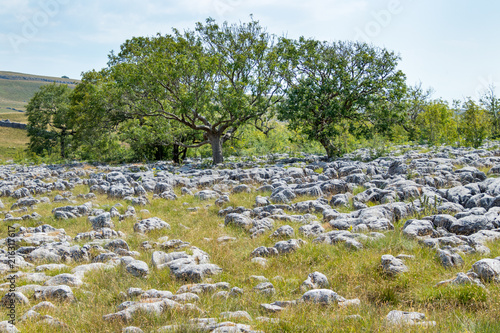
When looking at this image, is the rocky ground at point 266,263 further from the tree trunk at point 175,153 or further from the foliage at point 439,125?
the foliage at point 439,125

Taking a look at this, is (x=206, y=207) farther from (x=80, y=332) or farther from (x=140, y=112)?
(x=140, y=112)

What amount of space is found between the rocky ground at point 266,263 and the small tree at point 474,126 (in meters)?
16.2

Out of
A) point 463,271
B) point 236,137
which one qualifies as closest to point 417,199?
point 463,271

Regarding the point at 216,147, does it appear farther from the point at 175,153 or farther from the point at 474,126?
the point at 474,126

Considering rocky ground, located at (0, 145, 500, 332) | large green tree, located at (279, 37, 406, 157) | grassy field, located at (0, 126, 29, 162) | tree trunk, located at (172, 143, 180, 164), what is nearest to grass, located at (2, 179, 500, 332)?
rocky ground, located at (0, 145, 500, 332)

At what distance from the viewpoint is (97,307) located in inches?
183

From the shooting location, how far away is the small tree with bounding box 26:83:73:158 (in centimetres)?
5122

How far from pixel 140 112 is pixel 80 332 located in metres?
22.4

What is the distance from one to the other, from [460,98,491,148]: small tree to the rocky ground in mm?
16200

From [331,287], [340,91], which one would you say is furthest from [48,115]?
[331,287]

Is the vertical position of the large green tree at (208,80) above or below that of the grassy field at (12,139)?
above

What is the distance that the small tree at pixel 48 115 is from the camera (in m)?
51.2

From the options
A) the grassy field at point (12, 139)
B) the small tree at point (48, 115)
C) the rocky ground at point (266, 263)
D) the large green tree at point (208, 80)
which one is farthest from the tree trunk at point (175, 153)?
the grassy field at point (12, 139)

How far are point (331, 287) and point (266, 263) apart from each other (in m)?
1.37
